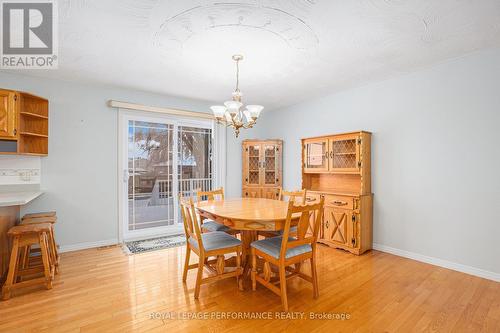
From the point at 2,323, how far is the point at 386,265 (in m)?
3.76

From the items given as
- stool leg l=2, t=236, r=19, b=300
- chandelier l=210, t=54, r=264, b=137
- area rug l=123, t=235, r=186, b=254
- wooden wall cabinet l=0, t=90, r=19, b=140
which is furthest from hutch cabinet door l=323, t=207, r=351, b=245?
wooden wall cabinet l=0, t=90, r=19, b=140

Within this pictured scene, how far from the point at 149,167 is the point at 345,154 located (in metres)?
3.38

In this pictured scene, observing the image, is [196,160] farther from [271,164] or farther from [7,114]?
[7,114]

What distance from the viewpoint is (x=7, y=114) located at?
2.77m

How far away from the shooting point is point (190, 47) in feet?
8.11

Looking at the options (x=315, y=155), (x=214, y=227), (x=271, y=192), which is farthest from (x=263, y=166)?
(x=214, y=227)

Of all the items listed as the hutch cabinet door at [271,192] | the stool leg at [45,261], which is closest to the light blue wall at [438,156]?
the hutch cabinet door at [271,192]

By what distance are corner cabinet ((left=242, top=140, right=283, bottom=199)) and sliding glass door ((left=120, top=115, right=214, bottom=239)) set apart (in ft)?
2.34

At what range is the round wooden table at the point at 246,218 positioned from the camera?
6.98ft

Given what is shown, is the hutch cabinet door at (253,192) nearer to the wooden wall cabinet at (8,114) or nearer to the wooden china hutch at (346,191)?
the wooden china hutch at (346,191)

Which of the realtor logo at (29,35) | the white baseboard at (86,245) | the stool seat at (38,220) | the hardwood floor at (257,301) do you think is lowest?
the hardwood floor at (257,301)

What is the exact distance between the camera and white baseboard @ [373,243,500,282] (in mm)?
2570

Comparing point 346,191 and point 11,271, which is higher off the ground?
point 346,191

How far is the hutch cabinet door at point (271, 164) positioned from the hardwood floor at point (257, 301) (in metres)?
2.11
